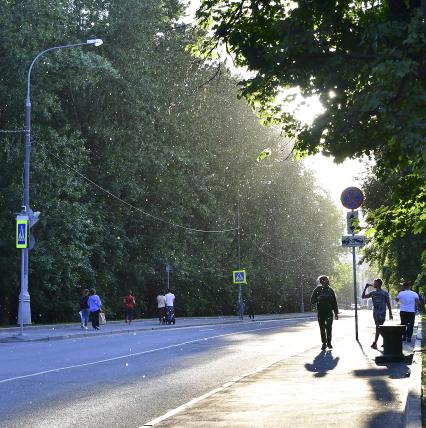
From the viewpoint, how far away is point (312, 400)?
11.2m

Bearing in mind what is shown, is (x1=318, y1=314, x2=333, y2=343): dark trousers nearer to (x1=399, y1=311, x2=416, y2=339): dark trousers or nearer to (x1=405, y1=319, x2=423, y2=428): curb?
(x1=399, y1=311, x2=416, y2=339): dark trousers

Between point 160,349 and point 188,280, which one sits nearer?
point 160,349

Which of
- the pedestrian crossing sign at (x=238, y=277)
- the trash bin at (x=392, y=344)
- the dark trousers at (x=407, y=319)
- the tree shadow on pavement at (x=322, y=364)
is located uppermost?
the pedestrian crossing sign at (x=238, y=277)

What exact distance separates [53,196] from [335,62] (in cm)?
3089

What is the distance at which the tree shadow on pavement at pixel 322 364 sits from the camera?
15.4 metres

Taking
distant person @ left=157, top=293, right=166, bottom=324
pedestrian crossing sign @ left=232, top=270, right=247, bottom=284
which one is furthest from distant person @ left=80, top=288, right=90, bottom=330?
pedestrian crossing sign @ left=232, top=270, right=247, bottom=284

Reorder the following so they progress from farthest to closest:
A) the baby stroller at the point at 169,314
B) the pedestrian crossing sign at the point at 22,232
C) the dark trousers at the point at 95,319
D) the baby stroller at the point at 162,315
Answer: the baby stroller at the point at 162,315
the baby stroller at the point at 169,314
the dark trousers at the point at 95,319
the pedestrian crossing sign at the point at 22,232

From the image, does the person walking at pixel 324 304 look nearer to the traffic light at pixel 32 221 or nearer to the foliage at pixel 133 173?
the foliage at pixel 133 173

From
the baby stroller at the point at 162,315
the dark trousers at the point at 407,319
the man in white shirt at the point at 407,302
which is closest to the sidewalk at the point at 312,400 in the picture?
the man in white shirt at the point at 407,302

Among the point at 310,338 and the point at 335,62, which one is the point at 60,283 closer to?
the point at 310,338

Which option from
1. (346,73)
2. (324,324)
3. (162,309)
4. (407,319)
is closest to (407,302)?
(407,319)

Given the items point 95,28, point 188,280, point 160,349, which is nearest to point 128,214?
point 188,280

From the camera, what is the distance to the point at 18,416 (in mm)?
10258

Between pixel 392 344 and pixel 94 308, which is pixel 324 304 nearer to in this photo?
pixel 392 344
